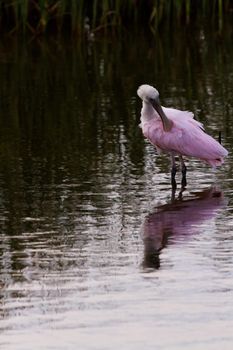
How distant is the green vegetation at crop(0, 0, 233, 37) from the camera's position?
19.0 meters

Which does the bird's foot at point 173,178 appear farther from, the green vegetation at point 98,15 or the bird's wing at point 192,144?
the green vegetation at point 98,15

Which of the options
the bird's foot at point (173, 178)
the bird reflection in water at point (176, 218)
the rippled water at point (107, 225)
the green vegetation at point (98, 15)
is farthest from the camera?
the green vegetation at point (98, 15)

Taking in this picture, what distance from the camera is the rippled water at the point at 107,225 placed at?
6105 millimetres

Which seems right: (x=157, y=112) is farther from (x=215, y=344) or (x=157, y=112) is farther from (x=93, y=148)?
(x=215, y=344)

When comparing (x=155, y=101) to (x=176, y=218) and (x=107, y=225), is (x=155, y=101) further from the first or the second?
(x=107, y=225)

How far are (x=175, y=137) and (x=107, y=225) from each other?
152 cm

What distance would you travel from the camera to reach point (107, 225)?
8305 mm

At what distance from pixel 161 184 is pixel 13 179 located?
114 centimetres

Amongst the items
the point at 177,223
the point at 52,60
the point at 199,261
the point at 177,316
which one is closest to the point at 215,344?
the point at 177,316

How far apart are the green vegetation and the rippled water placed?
370 cm

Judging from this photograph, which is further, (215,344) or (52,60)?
(52,60)

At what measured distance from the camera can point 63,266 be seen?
724cm

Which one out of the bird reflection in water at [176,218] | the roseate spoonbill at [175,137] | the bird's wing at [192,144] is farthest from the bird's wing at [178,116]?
the bird reflection in water at [176,218]

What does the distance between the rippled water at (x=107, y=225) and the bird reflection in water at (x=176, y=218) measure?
11 millimetres
